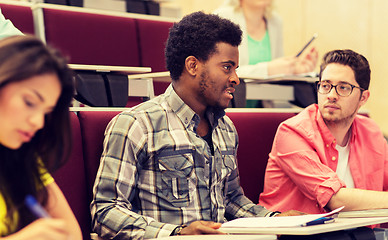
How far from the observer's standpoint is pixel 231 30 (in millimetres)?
1684

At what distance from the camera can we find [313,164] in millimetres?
1853

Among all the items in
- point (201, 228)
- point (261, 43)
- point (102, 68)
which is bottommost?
point (201, 228)

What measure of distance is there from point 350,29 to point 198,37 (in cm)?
253

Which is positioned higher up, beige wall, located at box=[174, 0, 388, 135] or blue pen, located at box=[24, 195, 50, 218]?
beige wall, located at box=[174, 0, 388, 135]

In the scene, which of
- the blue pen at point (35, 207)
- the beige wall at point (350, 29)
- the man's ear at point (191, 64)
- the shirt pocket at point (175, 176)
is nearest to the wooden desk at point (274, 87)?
the man's ear at point (191, 64)

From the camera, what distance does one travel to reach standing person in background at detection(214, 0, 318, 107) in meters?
2.64

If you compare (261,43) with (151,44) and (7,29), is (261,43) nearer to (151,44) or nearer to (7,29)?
(151,44)

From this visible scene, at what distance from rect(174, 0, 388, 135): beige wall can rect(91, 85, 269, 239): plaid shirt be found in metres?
2.33

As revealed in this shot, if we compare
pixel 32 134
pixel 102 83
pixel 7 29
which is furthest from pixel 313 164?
pixel 32 134

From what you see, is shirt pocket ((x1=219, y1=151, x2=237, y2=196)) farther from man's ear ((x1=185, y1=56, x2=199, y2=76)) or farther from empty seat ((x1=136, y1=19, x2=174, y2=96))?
empty seat ((x1=136, y1=19, x2=174, y2=96))

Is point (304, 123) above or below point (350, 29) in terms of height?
below

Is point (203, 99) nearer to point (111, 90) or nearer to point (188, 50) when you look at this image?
point (188, 50)

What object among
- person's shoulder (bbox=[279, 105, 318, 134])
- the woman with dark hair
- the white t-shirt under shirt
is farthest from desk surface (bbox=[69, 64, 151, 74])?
the woman with dark hair

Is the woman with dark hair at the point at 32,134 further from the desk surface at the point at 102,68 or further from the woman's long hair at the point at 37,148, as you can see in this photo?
the desk surface at the point at 102,68
